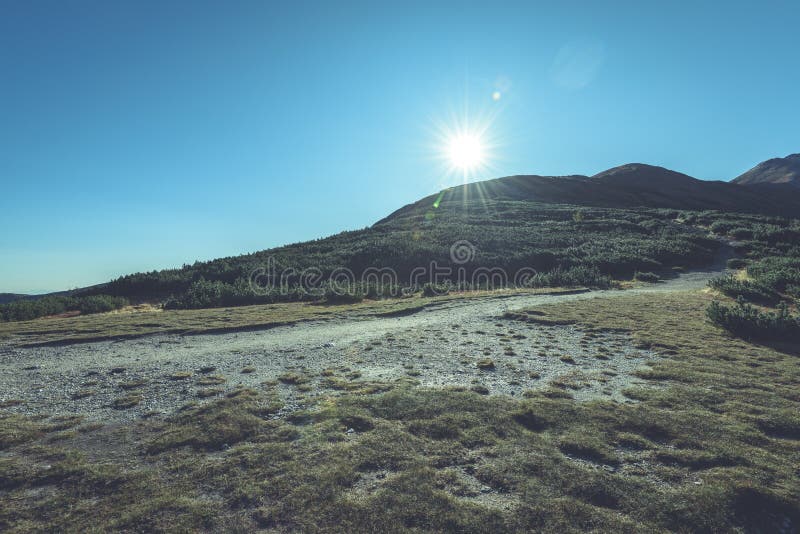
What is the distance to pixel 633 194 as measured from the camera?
92.6 metres

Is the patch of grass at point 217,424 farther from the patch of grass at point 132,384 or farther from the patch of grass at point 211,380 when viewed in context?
the patch of grass at point 132,384

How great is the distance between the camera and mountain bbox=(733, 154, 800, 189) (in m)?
142

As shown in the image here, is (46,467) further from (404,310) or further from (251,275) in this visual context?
(251,275)

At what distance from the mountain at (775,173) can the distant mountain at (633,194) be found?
160 feet

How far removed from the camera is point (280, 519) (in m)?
4.52

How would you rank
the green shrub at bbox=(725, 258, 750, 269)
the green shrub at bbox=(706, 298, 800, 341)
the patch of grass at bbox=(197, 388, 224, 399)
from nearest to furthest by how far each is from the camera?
the patch of grass at bbox=(197, 388, 224, 399) → the green shrub at bbox=(706, 298, 800, 341) → the green shrub at bbox=(725, 258, 750, 269)

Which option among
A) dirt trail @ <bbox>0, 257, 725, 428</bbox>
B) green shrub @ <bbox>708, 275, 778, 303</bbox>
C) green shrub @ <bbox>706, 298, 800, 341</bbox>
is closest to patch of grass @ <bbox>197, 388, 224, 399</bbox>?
dirt trail @ <bbox>0, 257, 725, 428</bbox>

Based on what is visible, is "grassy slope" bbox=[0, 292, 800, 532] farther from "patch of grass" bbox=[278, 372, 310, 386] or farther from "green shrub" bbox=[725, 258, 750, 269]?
"green shrub" bbox=[725, 258, 750, 269]

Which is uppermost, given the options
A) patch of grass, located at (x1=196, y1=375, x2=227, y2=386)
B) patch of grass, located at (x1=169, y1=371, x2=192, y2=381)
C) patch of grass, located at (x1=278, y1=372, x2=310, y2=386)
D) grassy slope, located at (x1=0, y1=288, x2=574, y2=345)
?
grassy slope, located at (x1=0, y1=288, x2=574, y2=345)

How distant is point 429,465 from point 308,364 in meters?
6.56

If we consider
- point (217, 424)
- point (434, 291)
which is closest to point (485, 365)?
point (217, 424)

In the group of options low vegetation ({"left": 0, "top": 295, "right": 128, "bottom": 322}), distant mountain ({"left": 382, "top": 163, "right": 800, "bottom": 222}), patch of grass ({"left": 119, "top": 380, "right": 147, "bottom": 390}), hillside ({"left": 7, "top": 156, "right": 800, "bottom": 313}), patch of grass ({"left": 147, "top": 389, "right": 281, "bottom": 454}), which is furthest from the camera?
distant mountain ({"left": 382, "top": 163, "right": 800, "bottom": 222})

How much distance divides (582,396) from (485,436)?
3.23m

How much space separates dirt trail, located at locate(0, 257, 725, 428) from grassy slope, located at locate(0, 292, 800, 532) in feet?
3.22
